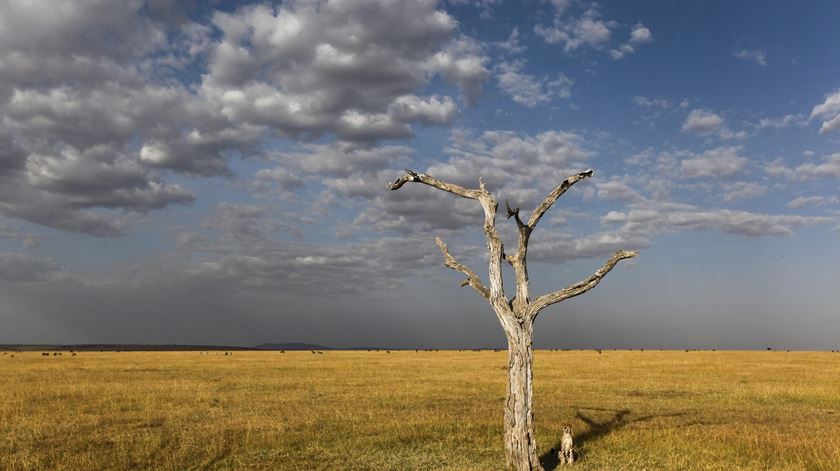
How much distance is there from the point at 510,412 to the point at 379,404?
1314 cm

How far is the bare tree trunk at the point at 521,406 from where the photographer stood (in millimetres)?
13977

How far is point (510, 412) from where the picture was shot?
1434cm

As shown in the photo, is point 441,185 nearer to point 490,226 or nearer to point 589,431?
point 490,226

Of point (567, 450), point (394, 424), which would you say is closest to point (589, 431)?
point (567, 450)

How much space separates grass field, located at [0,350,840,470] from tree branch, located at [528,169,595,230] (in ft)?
19.9

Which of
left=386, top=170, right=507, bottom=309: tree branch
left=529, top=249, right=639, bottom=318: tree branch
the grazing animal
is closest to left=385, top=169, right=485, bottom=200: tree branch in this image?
left=386, top=170, right=507, bottom=309: tree branch

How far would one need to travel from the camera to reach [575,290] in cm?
1485

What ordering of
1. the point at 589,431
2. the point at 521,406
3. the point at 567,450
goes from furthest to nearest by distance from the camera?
the point at 589,431 < the point at 567,450 < the point at 521,406

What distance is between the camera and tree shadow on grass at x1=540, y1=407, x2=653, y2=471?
15.4 m

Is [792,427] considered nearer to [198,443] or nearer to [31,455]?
[198,443]

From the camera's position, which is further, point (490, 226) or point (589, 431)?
point (589, 431)

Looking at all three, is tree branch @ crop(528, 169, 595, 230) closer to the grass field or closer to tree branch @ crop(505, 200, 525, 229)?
tree branch @ crop(505, 200, 525, 229)

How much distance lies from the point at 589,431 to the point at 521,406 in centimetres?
636

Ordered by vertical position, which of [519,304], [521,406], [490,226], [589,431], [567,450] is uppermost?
[490,226]
